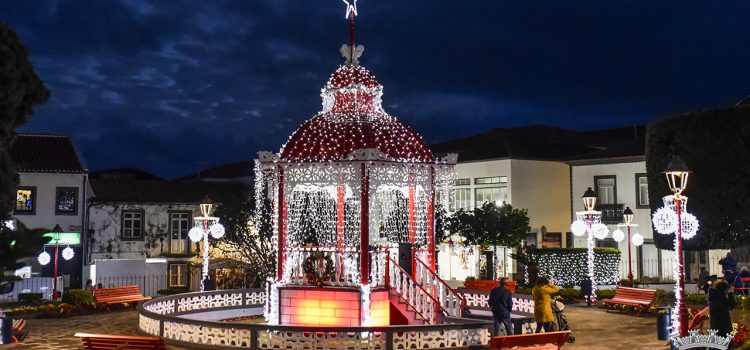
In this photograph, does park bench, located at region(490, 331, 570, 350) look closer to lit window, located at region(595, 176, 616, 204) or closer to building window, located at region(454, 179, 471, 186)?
lit window, located at region(595, 176, 616, 204)

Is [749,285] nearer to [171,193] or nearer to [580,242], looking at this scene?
[580,242]

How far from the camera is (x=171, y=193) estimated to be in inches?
1613

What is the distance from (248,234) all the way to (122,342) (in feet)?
72.6

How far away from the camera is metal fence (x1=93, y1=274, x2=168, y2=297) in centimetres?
3712

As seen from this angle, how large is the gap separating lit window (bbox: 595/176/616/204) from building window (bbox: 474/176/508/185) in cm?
475

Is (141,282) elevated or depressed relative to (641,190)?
depressed

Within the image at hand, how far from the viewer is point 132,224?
130ft

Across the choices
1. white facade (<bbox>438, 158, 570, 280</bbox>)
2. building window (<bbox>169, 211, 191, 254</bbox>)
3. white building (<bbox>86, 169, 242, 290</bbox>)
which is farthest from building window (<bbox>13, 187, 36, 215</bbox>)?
white facade (<bbox>438, 158, 570, 280</bbox>)

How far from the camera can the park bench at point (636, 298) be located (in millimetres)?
21625

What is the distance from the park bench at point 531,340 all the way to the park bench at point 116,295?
570 inches

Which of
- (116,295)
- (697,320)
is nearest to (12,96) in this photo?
(697,320)

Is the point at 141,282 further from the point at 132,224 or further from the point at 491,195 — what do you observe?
the point at 491,195

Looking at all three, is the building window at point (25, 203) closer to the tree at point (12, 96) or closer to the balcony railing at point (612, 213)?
the balcony railing at point (612, 213)

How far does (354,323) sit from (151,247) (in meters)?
25.4
